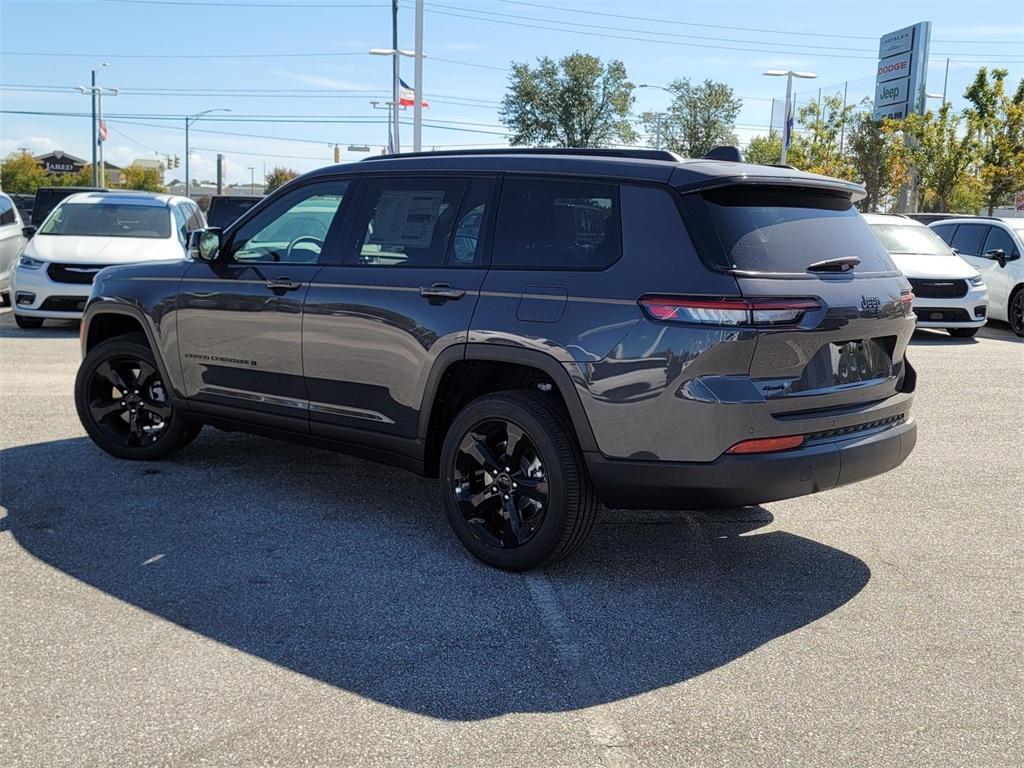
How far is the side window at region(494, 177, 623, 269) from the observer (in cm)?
460

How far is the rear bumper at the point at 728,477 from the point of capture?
4.30 m

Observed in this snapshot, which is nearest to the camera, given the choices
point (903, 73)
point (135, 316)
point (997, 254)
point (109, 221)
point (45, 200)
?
point (135, 316)

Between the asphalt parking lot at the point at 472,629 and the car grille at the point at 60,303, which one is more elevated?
the car grille at the point at 60,303

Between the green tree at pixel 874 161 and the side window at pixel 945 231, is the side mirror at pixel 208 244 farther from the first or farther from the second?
the green tree at pixel 874 161

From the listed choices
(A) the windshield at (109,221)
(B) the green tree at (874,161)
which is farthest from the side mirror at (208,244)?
(B) the green tree at (874,161)

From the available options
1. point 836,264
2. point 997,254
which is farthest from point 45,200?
point 836,264

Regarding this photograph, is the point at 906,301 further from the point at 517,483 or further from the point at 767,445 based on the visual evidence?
the point at 517,483

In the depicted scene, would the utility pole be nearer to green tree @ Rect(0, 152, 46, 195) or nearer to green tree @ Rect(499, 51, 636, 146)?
green tree @ Rect(499, 51, 636, 146)

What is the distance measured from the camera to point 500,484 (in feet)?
16.0

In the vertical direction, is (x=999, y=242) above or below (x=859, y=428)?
above

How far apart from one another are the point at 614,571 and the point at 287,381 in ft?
6.68

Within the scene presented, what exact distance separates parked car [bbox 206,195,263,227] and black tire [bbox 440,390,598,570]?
1823 centimetres

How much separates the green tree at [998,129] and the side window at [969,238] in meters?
17.4

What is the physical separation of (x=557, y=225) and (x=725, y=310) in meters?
0.95
